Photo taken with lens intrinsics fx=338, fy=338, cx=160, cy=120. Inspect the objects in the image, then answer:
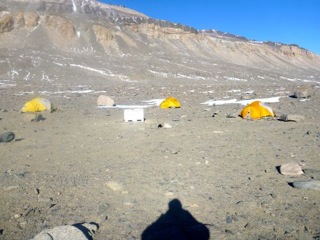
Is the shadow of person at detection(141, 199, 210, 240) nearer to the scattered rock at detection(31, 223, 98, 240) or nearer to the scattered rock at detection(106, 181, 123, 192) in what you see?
the scattered rock at detection(31, 223, 98, 240)

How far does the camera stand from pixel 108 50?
8350 centimetres

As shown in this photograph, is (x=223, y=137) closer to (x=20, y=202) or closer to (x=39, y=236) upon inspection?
(x=20, y=202)

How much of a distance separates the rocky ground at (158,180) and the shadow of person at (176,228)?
9 centimetres

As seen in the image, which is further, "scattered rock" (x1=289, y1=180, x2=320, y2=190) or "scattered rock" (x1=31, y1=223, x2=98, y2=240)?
"scattered rock" (x1=289, y1=180, x2=320, y2=190)

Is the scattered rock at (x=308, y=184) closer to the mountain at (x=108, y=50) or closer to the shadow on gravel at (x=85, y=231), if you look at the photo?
the shadow on gravel at (x=85, y=231)

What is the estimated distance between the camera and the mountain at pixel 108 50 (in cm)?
5972

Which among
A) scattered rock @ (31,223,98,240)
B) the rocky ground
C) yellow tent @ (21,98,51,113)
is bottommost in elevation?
yellow tent @ (21,98,51,113)

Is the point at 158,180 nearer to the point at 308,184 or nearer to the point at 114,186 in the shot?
the point at 114,186

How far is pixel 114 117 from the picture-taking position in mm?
14148

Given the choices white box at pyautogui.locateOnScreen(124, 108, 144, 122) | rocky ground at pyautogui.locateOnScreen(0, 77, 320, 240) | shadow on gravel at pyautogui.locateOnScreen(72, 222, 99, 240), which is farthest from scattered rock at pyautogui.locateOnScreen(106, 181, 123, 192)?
white box at pyautogui.locateOnScreen(124, 108, 144, 122)

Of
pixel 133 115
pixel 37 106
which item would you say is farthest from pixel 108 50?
pixel 133 115

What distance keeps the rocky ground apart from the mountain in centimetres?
4021

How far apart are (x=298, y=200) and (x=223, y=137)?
4621mm

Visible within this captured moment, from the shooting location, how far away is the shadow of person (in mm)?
3914
